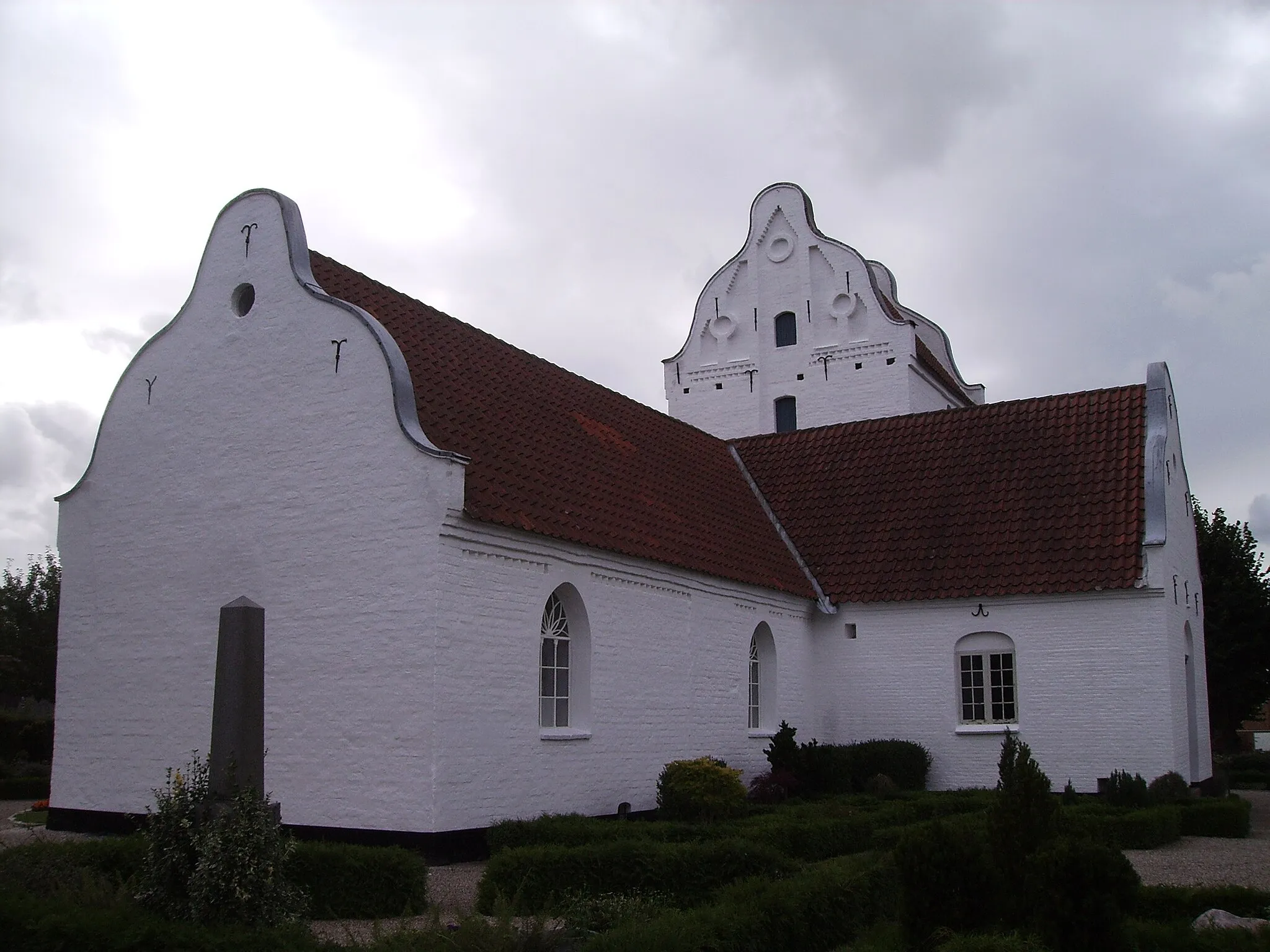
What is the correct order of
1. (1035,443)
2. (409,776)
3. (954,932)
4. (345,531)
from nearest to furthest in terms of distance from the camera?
(954,932) → (409,776) → (345,531) → (1035,443)

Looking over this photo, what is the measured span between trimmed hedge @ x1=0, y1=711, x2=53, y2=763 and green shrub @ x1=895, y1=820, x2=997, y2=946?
74.7 ft

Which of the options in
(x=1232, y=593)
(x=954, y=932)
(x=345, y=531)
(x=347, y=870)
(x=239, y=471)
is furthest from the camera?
(x=1232, y=593)

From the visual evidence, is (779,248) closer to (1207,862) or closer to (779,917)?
(1207,862)

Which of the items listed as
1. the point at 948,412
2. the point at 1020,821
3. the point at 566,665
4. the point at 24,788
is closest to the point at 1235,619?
the point at 948,412

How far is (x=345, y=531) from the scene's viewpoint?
13.3 m

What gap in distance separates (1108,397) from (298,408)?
47.9ft

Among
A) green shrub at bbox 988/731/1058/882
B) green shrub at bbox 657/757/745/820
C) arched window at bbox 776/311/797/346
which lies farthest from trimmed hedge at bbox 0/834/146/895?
arched window at bbox 776/311/797/346

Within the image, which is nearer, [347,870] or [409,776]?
[347,870]

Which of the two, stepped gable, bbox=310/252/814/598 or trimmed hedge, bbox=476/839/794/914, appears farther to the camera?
stepped gable, bbox=310/252/814/598

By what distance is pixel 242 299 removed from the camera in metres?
15.2

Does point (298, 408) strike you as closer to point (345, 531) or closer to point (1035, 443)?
point (345, 531)

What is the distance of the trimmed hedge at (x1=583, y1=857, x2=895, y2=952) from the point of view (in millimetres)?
7168

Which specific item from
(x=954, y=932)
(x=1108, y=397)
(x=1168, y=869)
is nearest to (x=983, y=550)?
(x=1108, y=397)

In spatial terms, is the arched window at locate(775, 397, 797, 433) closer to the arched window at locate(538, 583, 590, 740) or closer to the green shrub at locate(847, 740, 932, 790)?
the green shrub at locate(847, 740, 932, 790)
